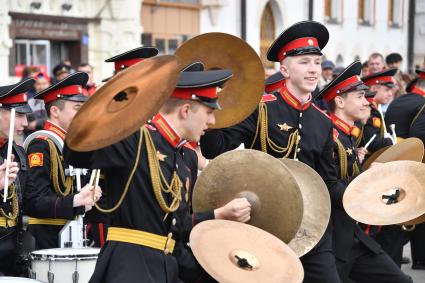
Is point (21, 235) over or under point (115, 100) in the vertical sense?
under

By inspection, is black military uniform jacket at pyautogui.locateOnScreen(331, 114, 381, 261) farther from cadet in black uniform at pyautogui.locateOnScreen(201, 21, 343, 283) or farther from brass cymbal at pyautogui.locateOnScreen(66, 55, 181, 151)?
brass cymbal at pyautogui.locateOnScreen(66, 55, 181, 151)

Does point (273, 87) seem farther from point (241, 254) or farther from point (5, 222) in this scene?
point (241, 254)

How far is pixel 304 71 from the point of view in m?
6.68

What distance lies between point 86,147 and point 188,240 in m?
1.19

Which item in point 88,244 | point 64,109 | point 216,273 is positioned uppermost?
point 64,109

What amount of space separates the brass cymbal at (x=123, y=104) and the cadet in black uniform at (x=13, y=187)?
7.33 ft

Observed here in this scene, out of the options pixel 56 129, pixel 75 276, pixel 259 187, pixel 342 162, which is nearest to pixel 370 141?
pixel 342 162

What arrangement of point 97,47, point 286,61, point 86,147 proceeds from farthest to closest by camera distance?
1. point 97,47
2. point 286,61
3. point 86,147

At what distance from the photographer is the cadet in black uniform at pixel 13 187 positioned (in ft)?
22.5

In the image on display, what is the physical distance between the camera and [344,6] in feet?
108

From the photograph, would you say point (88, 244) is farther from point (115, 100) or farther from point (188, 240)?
point (115, 100)

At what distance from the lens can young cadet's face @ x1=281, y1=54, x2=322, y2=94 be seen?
6.67 meters

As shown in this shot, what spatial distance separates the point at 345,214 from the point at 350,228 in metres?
0.11

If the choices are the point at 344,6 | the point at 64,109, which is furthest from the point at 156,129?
the point at 344,6
